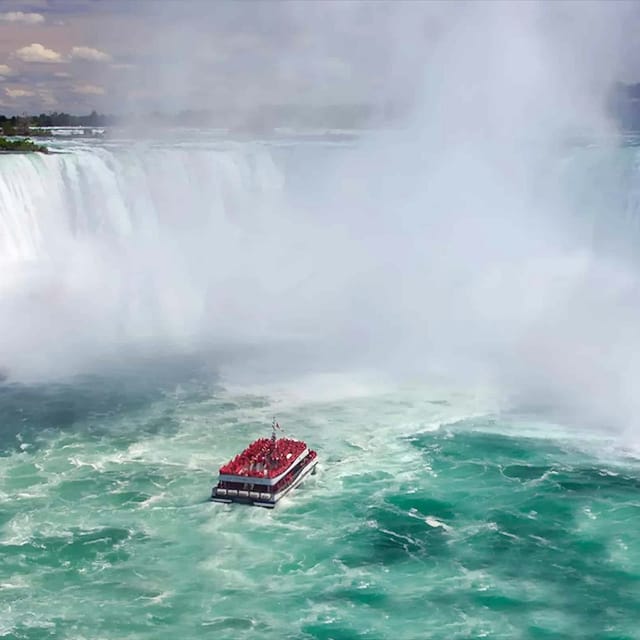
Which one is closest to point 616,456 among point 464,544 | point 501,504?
point 501,504

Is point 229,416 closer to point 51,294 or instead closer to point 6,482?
point 6,482

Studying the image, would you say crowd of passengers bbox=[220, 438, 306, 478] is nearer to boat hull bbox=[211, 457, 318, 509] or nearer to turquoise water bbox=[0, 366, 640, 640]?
boat hull bbox=[211, 457, 318, 509]

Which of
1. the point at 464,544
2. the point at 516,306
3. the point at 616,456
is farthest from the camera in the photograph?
the point at 516,306

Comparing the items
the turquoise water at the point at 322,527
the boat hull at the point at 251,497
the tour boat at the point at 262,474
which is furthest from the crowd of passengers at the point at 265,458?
the turquoise water at the point at 322,527

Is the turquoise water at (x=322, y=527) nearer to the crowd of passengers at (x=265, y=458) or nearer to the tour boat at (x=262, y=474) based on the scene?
the tour boat at (x=262, y=474)

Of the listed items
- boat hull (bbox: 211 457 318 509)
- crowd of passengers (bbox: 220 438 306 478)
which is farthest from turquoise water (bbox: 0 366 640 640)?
crowd of passengers (bbox: 220 438 306 478)

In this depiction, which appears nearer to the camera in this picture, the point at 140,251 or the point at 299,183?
the point at 140,251

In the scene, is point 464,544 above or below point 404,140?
below
